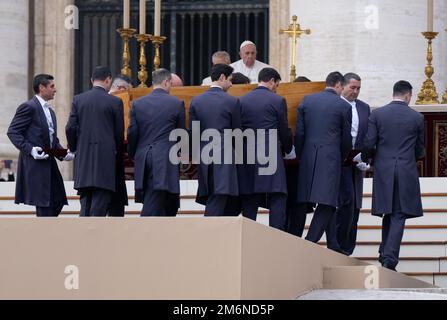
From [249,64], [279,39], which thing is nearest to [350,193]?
[249,64]

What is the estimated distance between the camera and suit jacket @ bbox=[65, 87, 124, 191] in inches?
496

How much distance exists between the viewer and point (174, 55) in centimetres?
2036

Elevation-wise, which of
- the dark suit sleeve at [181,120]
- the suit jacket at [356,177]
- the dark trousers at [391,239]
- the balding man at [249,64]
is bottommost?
the dark trousers at [391,239]

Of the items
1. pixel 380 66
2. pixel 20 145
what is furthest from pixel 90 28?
pixel 20 145

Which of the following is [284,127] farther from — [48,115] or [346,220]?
[48,115]

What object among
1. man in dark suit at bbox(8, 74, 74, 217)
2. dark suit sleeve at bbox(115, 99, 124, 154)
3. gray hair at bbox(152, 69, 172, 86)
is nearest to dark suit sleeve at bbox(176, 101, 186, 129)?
gray hair at bbox(152, 69, 172, 86)

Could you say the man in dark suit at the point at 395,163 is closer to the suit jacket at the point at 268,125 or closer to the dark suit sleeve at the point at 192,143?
the suit jacket at the point at 268,125

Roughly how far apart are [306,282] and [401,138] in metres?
2.26

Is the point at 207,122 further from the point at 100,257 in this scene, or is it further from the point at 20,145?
the point at 100,257

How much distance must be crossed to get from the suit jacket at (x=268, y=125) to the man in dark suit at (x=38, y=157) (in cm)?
145

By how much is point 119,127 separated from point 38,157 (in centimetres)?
70

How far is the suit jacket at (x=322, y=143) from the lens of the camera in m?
12.8

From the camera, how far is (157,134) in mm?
12586
